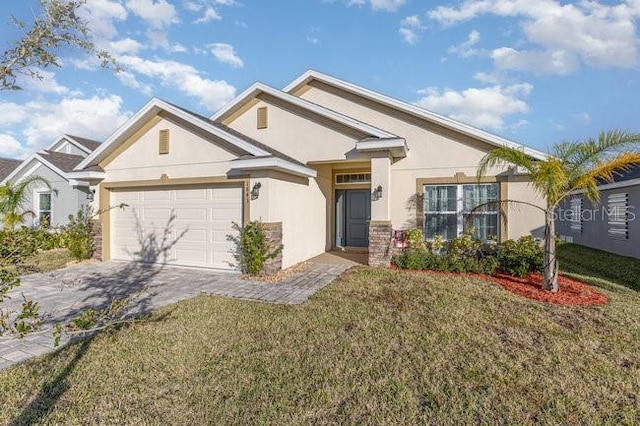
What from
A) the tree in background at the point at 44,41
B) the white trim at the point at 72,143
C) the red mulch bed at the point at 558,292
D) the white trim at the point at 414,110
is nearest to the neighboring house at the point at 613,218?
the white trim at the point at 414,110

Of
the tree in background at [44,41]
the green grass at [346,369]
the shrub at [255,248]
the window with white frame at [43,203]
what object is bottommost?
the green grass at [346,369]

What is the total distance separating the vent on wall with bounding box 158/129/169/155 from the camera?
10.6 metres

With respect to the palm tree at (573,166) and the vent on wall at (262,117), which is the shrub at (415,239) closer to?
the palm tree at (573,166)

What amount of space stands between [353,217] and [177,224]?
6669 mm

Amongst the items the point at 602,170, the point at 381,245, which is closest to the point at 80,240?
the point at 381,245

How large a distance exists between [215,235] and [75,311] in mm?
4220

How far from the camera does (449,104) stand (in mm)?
28969

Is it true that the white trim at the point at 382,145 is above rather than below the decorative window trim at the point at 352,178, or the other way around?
above

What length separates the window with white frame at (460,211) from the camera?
10664 mm

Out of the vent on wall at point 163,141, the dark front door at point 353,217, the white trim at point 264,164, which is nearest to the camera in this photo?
the white trim at point 264,164

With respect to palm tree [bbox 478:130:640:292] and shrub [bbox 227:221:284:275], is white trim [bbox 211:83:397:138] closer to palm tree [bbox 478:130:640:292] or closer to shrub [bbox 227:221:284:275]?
palm tree [bbox 478:130:640:292]

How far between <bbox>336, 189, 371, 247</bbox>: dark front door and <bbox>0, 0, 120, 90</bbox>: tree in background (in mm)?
11166

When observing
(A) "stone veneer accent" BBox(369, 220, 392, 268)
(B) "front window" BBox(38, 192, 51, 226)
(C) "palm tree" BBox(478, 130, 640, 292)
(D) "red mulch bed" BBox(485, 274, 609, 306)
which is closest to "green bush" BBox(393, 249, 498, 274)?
(D) "red mulch bed" BBox(485, 274, 609, 306)

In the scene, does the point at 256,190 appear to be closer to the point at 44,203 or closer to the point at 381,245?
the point at 381,245
